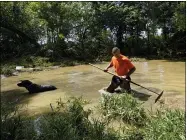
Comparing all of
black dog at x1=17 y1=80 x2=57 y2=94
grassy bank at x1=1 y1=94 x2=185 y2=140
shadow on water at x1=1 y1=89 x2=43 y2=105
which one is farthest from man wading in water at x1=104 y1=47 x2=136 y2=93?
black dog at x1=17 y1=80 x2=57 y2=94

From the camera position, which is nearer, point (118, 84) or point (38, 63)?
point (118, 84)

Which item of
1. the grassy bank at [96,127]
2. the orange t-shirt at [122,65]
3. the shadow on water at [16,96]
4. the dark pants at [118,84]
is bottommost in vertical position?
the shadow on water at [16,96]

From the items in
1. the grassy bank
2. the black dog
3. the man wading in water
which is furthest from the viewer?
the black dog

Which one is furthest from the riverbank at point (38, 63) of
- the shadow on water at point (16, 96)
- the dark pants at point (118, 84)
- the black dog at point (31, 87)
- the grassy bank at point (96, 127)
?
the grassy bank at point (96, 127)

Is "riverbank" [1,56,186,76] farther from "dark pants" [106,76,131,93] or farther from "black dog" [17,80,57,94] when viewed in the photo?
"dark pants" [106,76,131,93]

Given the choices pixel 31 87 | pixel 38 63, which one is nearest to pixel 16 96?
pixel 31 87

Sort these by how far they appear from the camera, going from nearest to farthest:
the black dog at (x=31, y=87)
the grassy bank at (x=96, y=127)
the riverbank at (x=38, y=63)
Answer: the grassy bank at (x=96, y=127)
the black dog at (x=31, y=87)
the riverbank at (x=38, y=63)

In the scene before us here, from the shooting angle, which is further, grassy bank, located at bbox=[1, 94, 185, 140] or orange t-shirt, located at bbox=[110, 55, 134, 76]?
orange t-shirt, located at bbox=[110, 55, 134, 76]

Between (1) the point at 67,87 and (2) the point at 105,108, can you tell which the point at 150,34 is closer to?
(1) the point at 67,87

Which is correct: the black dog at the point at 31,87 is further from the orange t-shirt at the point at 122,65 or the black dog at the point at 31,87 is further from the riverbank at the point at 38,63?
the riverbank at the point at 38,63

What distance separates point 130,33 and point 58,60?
835 centimetres

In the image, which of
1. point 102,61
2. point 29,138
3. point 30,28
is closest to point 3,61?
point 30,28

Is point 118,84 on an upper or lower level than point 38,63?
lower

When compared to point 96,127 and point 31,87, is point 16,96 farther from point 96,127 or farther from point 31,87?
point 96,127
